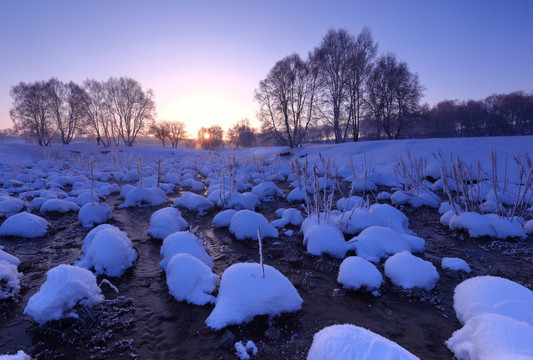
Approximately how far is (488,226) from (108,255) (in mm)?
5535

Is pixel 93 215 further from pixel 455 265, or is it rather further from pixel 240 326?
pixel 455 265

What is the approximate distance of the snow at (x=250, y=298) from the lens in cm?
217

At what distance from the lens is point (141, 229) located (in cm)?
469

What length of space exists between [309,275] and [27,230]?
15.0 ft

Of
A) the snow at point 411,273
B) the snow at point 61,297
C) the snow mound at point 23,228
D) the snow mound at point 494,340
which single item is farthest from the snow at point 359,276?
the snow mound at point 23,228

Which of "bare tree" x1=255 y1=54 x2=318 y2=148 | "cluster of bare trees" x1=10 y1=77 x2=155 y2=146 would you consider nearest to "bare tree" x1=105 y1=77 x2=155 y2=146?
"cluster of bare trees" x1=10 y1=77 x2=155 y2=146

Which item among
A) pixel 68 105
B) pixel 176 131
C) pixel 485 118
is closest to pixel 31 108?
pixel 68 105

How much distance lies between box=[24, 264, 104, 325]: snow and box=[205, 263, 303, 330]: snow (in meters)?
1.11

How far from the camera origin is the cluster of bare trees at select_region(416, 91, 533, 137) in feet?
108

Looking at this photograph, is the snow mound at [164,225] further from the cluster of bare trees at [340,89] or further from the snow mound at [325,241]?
the cluster of bare trees at [340,89]

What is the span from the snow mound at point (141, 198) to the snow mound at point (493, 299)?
612 cm

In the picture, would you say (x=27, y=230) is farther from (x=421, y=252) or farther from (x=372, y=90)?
(x=372, y=90)

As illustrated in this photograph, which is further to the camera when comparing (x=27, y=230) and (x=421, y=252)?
(x=27, y=230)

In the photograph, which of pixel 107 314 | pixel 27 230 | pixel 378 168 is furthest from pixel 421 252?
pixel 378 168
